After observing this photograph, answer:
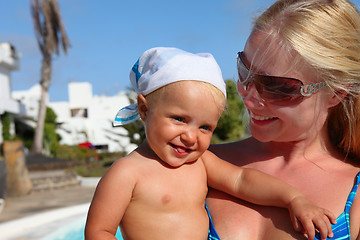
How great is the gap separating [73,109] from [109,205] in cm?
5307

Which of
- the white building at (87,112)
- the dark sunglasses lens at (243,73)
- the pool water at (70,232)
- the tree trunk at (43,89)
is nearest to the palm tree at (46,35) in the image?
the tree trunk at (43,89)

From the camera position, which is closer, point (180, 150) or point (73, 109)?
point (180, 150)

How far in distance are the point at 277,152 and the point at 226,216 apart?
48 centimetres

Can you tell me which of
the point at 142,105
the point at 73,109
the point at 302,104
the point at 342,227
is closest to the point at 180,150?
the point at 142,105

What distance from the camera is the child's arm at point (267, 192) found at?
1.72 meters

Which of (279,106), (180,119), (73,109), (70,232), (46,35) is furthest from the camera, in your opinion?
(73,109)

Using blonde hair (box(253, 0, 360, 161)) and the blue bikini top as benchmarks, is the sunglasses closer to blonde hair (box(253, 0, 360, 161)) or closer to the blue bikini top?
blonde hair (box(253, 0, 360, 161))

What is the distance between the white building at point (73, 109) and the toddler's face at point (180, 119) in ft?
83.2

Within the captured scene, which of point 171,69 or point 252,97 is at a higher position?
point 171,69

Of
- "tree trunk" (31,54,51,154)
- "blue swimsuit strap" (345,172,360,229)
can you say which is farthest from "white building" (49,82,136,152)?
"blue swimsuit strap" (345,172,360,229)

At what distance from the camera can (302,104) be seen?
6.33 feet

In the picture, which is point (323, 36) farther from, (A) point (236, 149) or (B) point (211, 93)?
(A) point (236, 149)

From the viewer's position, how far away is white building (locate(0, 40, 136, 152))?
2877 centimetres

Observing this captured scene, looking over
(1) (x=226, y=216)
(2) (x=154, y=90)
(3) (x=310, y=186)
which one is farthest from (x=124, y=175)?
(3) (x=310, y=186)
